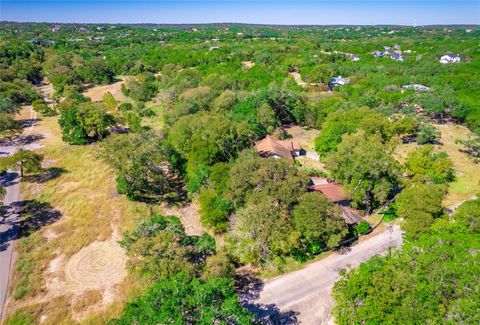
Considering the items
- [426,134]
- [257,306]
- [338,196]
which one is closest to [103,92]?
[338,196]

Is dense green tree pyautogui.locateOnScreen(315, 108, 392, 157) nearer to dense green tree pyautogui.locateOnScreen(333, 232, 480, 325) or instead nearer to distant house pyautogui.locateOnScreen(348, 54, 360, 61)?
dense green tree pyautogui.locateOnScreen(333, 232, 480, 325)

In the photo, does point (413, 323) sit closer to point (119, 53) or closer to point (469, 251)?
point (469, 251)

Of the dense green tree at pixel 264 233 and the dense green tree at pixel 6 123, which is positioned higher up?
the dense green tree at pixel 6 123

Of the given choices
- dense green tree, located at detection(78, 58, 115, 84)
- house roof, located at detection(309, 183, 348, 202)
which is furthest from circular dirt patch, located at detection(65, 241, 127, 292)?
dense green tree, located at detection(78, 58, 115, 84)

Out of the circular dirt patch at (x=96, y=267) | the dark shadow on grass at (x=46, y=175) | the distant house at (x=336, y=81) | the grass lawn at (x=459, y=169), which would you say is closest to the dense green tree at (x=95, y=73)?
the dark shadow on grass at (x=46, y=175)

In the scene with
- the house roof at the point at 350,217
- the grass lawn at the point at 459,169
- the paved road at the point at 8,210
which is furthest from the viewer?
the grass lawn at the point at 459,169

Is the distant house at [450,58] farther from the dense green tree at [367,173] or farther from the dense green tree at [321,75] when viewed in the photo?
the dense green tree at [367,173]

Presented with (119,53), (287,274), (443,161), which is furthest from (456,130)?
(119,53)

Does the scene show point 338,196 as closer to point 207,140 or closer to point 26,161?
point 207,140
